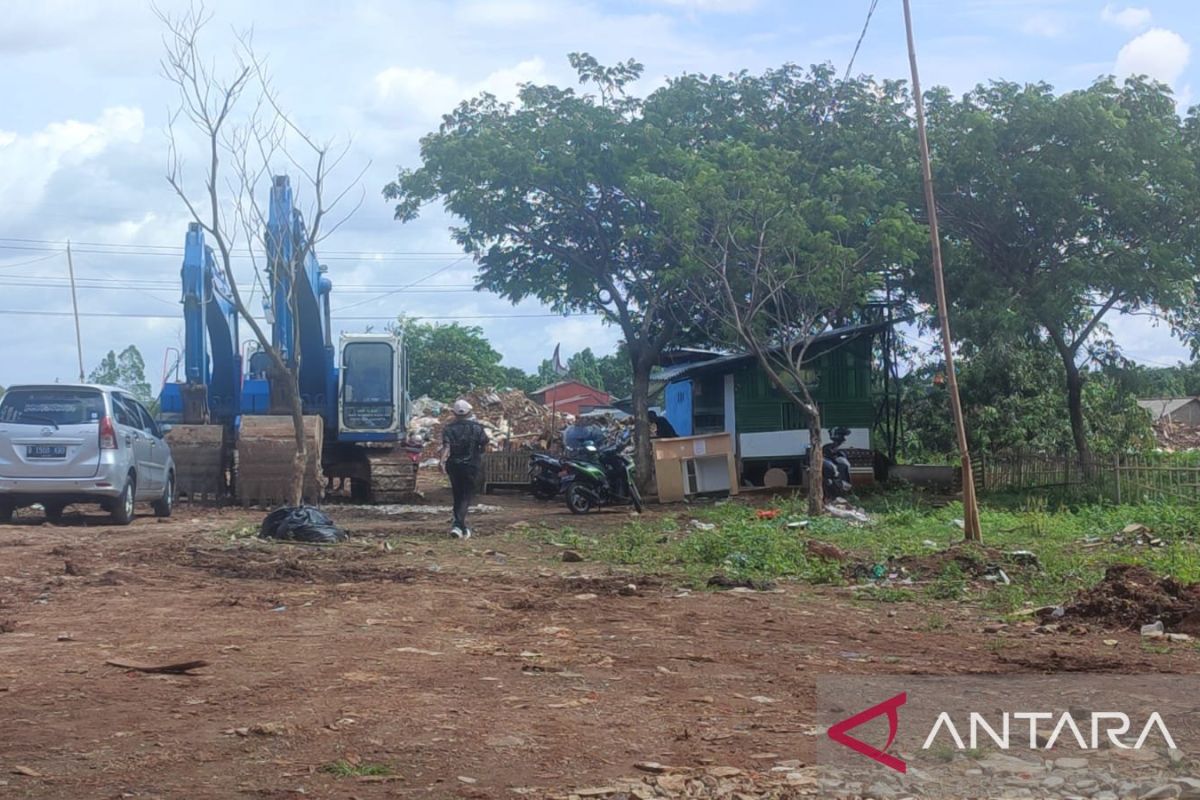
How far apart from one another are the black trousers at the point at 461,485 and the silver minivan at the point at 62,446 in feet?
14.1

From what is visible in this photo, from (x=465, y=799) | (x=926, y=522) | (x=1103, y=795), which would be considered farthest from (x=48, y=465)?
(x=1103, y=795)

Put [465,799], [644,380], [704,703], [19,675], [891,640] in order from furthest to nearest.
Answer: [644,380] < [891,640] < [19,675] < [704,703] < [465,799]

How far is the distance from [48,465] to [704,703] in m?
11.9

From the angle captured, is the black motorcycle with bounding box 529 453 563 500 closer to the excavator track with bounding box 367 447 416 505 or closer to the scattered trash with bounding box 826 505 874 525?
the excavator track with bounding box 367 447 416 505

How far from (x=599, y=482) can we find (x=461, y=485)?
205 inches

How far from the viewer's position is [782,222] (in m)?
18.8

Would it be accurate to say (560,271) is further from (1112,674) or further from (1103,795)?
(1103,795)

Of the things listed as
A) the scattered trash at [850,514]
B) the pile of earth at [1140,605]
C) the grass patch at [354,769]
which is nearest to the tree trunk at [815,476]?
the scattered trash at [850,514]

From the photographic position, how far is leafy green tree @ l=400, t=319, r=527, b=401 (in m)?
55.0

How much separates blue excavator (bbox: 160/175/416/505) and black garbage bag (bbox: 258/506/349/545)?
537cm

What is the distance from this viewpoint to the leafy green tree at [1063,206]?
21.0 metres

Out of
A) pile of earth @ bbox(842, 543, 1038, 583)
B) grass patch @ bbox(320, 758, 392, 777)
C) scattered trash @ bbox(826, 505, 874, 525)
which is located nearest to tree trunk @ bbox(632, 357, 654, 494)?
scattered trash @ bbox(826, 505, 874, 525)

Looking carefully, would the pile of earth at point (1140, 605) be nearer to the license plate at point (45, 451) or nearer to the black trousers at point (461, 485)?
the black trousers at point (461, 485)

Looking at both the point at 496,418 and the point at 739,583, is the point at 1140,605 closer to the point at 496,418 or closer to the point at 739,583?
the point at 739,583
